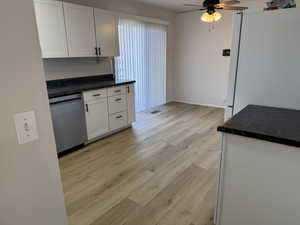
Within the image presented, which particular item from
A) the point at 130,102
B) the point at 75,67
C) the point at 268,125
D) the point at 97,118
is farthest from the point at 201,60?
the point at 268,125

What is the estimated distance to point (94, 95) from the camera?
10.1 ft

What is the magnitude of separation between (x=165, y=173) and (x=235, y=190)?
1148mm

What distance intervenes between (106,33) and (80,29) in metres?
0.48

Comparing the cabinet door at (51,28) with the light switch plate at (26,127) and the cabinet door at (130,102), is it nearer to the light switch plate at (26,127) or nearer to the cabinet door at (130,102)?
the cabinet door at (130,102)

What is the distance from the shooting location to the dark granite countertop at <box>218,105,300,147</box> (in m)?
1.15

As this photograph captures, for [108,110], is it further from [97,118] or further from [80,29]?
[80,29]

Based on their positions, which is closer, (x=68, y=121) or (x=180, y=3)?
(x=68, y=121)

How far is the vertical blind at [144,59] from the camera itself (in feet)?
13.9

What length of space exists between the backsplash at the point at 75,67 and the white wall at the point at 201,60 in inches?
94.0

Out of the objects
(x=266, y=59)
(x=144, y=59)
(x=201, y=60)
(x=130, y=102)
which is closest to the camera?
(x=266, y=59)

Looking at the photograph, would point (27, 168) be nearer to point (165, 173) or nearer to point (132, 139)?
point (165, 173)

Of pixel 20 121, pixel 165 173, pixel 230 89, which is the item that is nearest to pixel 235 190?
pixel 230 89

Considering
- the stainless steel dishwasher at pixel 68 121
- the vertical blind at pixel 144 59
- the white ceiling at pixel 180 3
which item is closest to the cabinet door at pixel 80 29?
the stainless steel dishwasher at pixel 68 121

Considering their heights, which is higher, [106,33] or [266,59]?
[106,33]
